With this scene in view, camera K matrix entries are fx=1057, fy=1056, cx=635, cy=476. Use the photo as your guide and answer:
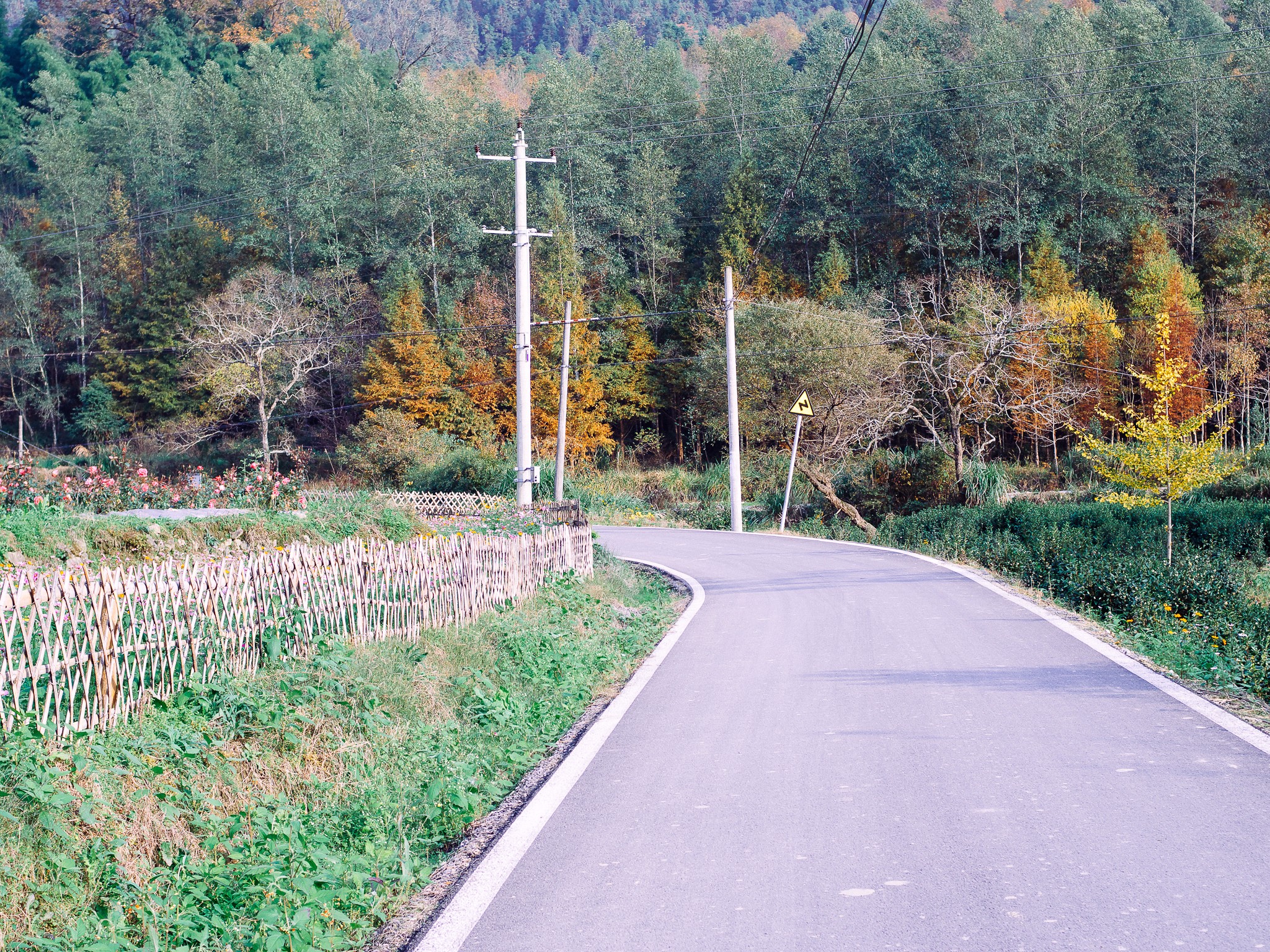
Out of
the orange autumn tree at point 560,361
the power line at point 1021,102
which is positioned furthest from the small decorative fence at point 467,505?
the power line at point 1021,102

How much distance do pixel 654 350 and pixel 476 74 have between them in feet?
112

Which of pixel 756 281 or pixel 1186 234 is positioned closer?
pixel 1186 234

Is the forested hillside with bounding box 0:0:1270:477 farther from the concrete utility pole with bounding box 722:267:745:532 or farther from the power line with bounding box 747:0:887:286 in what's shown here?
the concrete utility pole with bounding box 722:267:745:532

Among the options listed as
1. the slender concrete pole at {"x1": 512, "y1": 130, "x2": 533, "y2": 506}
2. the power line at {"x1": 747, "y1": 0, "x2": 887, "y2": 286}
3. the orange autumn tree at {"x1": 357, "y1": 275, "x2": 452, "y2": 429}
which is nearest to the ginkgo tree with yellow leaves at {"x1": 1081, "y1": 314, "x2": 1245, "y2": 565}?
the power line at {"x1": 747, "y1": 0, "x2": 887, "y2": 286}

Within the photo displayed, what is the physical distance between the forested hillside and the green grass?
91.4 ft

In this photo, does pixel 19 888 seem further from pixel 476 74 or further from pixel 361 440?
pixel 476 74

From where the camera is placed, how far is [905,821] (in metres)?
5.35

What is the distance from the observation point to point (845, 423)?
3806 cm

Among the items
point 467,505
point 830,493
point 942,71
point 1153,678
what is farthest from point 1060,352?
point 1153,678

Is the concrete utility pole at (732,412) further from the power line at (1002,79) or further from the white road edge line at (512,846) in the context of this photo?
the power line at (1002,79)

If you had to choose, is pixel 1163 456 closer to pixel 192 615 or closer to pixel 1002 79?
pixel 192 615

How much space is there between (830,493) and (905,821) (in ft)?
103

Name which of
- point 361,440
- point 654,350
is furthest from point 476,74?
point 361,440

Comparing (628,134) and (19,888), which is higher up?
(628,134)
